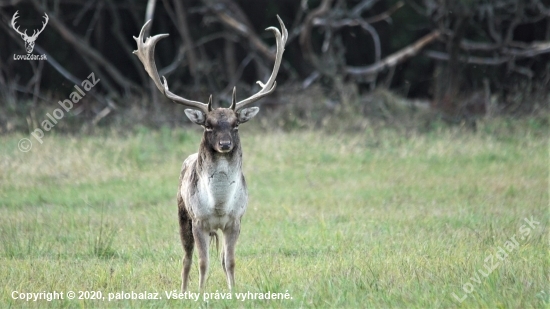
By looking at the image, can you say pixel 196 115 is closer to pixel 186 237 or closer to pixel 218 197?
pixel 218 197

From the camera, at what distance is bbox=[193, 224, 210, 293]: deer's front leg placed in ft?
24.8

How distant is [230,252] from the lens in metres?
7.59

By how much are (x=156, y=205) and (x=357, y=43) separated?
16441 millimetres

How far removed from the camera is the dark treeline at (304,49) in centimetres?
2098

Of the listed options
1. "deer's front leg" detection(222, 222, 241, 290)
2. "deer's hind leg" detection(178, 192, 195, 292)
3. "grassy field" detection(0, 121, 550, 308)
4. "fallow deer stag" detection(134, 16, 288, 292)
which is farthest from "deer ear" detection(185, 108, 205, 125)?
"grassy field" detection(0, 121, 550, 308)

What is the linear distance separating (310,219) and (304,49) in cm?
1047

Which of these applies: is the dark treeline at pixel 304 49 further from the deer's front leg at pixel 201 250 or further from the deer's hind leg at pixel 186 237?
the deer's front leg at pixel 201 250

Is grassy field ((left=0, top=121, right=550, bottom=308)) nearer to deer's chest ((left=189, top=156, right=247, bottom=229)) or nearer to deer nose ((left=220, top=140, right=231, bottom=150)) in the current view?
deer's chest ((left=189, top=156, right=247, bottom=229))

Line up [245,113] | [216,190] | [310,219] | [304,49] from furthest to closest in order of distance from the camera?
[304,49] < [310,219] < [245,113] < [216,190]

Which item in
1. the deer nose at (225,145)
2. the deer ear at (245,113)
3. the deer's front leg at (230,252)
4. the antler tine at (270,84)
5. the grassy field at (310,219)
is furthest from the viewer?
the antler tine at (270,84)

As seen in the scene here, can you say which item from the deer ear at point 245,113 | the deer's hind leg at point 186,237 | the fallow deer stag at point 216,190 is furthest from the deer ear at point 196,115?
the deer's hind leg at point 186,237

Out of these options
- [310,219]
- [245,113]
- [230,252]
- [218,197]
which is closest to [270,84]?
[245,113]

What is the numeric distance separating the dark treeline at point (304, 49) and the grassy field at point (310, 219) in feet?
11.8

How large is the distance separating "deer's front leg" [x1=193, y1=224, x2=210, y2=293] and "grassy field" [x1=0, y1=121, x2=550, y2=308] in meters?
0.13
